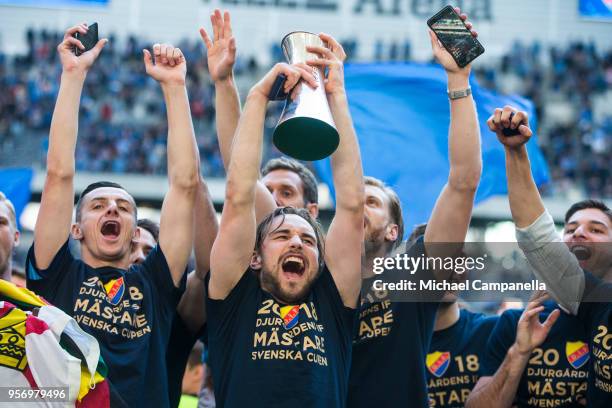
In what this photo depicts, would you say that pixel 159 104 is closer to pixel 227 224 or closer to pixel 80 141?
pixel 80 141

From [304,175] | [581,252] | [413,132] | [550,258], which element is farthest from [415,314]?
[413,132]

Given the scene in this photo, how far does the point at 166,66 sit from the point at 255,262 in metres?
0.98

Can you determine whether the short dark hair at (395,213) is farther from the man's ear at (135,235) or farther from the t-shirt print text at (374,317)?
the man's ear at (135,235)

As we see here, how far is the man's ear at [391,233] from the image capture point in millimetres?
4457

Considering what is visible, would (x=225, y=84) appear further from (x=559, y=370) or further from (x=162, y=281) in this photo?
(x=559, y=370)

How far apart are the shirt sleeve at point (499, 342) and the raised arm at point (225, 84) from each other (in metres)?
1.20

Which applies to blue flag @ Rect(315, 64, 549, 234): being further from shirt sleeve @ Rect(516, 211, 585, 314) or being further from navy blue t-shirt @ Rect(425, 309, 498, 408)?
shirt sleeve @ Rect(516, 211, 585, 314)

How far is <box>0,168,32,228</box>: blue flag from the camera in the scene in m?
7.73

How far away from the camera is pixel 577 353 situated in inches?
168

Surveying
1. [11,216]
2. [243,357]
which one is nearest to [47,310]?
[243,357]

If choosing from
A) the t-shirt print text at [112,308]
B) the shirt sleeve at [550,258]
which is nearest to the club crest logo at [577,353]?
the shirt sleeve at [550,258]

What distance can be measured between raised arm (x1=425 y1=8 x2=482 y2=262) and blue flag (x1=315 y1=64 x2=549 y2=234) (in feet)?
8.69

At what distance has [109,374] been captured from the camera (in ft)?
12.4

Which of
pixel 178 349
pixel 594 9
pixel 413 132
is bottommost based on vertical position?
pixel 178 349
